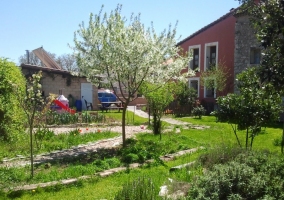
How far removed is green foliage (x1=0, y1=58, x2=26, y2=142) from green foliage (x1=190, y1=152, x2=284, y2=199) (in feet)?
17.2

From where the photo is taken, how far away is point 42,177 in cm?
621

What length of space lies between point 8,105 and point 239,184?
6.08 metres

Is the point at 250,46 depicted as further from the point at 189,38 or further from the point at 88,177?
the point at 88,177

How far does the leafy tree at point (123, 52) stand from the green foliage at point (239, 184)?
481 cm

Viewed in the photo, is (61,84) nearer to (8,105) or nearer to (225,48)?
(225,48)

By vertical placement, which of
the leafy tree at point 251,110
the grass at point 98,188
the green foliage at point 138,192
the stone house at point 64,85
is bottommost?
the grass at point 98,188

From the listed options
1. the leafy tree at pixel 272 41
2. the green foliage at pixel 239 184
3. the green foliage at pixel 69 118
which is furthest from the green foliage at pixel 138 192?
the green foliage at pixel 69 118

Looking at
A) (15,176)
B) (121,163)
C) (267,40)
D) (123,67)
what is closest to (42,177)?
(15,176)

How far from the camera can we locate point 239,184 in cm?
433

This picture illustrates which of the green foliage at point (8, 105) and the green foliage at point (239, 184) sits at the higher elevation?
the green foliage at point (8, 105)

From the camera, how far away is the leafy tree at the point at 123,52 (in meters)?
8.73

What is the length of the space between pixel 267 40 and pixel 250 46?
67.5ft

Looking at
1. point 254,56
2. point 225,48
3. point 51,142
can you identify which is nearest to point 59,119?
point 51,142

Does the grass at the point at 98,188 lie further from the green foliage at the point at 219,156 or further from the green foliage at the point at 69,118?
the green foliage at the point at 69,118
